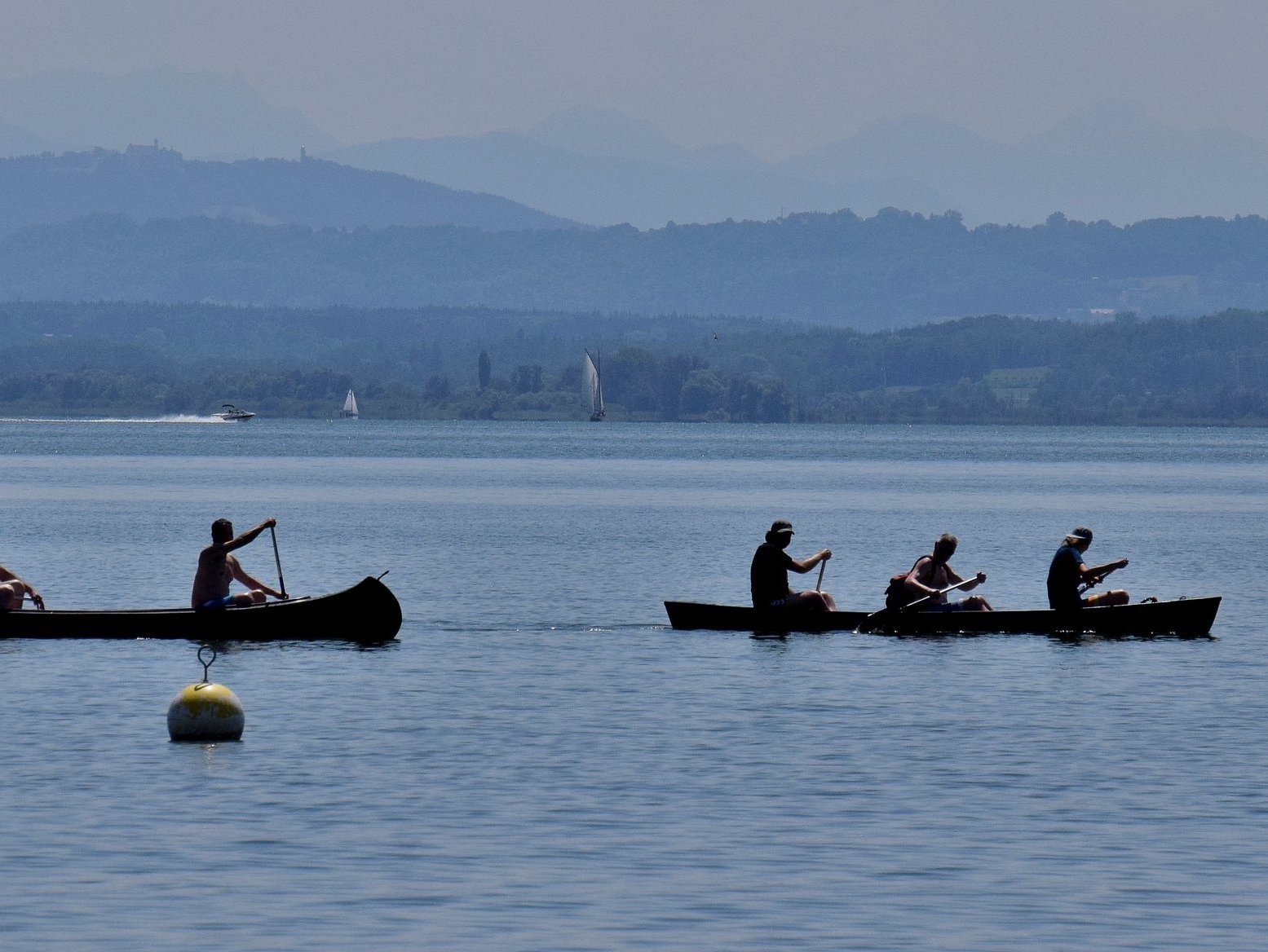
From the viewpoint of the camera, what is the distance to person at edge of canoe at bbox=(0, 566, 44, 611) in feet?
128

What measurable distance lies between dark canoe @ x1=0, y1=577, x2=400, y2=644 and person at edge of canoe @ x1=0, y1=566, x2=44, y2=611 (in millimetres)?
308

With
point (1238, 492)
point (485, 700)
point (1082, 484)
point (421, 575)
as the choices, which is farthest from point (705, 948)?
point (1082, 484)

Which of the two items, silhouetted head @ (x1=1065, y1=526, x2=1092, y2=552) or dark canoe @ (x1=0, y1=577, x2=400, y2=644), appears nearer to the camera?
dark canoe @ (x1=0, y1=577, x2=400, y2=644)

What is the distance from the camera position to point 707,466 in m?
194

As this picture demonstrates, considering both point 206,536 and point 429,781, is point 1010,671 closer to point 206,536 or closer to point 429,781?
point 429,781

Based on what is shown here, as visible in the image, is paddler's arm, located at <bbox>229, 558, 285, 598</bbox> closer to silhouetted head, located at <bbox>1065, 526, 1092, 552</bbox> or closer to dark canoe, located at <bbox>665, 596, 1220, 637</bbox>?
dark canoe, located at <bbox>665, 596, 1220, 637</bbox>

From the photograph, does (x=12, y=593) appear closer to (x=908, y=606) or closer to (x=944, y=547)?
(x=908, y=606)

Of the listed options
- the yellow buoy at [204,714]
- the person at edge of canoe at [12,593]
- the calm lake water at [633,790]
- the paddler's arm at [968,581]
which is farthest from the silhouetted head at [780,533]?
the person at edge of canoe at [12,593]

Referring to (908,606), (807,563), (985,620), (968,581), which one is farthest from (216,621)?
(985,620)

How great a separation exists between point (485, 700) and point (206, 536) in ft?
164

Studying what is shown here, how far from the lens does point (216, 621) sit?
38.6 metres

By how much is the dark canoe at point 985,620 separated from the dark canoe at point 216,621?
22.0 ft

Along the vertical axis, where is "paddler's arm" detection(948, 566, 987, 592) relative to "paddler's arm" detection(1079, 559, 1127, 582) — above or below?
below

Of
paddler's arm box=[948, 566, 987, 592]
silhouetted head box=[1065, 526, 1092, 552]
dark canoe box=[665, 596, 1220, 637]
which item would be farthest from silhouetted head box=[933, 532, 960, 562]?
silhouetted head box=[1065, 526, 1092, 552]
